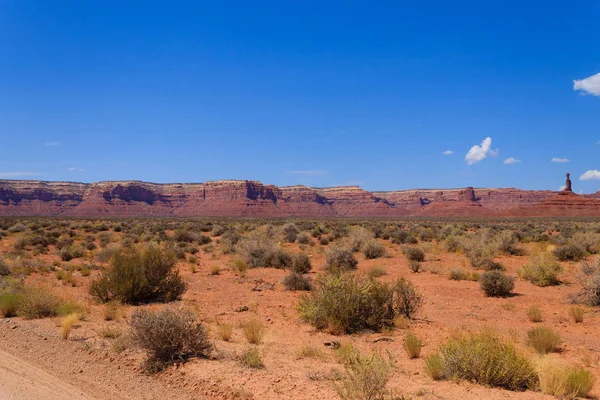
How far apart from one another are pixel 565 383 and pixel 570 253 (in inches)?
737

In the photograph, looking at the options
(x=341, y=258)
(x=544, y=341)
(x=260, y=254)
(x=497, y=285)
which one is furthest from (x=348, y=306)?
(x=260, y=254)

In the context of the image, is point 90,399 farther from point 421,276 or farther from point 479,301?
point 421,276

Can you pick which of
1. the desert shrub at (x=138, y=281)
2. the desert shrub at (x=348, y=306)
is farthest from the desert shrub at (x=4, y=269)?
the desert shrub at (x=348, y=306)

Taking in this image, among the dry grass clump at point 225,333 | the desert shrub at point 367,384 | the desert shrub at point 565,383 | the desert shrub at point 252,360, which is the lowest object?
the dry grass clump at point 225,333

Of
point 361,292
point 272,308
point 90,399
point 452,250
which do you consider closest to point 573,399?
point 361,292

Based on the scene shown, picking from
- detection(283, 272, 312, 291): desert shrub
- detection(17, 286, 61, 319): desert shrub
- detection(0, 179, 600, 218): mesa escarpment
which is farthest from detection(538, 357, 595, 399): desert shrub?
detection(0, 179, 600, 218): mesa escarpment

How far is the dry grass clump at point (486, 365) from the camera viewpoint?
6383 millimetres

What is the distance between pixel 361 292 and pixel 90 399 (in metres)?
5.85

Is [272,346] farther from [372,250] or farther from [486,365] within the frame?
[372,250]

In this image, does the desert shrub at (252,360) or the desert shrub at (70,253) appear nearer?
the desert shrub at (252,360)

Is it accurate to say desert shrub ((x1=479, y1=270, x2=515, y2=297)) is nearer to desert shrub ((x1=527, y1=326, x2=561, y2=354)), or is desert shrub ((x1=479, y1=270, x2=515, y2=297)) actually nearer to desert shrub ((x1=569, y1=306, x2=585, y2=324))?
desert shrub ((x1=569, y1=306, x2=585, y2=324))

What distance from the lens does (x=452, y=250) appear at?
2728 centimetres

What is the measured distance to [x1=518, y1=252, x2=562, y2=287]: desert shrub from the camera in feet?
54.3

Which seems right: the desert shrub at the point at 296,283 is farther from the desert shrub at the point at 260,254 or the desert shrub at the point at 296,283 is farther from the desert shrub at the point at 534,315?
the desert shrub at the point at 534,315
